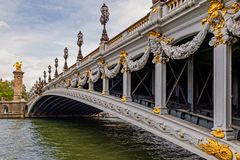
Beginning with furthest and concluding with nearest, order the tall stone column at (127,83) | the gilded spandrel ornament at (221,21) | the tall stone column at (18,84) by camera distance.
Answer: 1. the tall stone column at (18,84)
2. the tall stone column at (127,83)
3. the gilded spandrel ornament at (221,21)

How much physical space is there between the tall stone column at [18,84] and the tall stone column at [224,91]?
151 feet

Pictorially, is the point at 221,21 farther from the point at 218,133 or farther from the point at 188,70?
the point at 188,70

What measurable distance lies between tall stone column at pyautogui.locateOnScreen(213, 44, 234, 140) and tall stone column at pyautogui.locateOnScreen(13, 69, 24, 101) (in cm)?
4589

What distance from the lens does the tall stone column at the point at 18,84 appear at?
50.0 m

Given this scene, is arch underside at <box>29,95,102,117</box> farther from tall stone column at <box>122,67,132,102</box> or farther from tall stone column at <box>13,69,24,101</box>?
tall stone column at <box>122,67,132,102</box>

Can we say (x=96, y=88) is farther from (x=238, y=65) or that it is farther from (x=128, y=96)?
(x=238, y=65)

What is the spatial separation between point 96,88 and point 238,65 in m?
11.9

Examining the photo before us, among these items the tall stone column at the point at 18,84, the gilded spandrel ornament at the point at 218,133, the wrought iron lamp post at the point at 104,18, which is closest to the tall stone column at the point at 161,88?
the gilded spandrel ornament at the point at 218,133

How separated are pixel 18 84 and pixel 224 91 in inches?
1859

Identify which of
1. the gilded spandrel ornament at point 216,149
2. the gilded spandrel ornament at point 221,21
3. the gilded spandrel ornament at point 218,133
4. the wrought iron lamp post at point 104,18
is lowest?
the gilded spandrel ornament at point 216,149

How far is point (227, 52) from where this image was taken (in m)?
6.98

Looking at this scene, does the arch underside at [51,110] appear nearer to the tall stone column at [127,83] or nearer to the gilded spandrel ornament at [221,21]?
the tall stone column at [127,83]

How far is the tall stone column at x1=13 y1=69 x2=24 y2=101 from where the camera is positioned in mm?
50013

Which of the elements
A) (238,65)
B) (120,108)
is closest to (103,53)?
(120,108)
